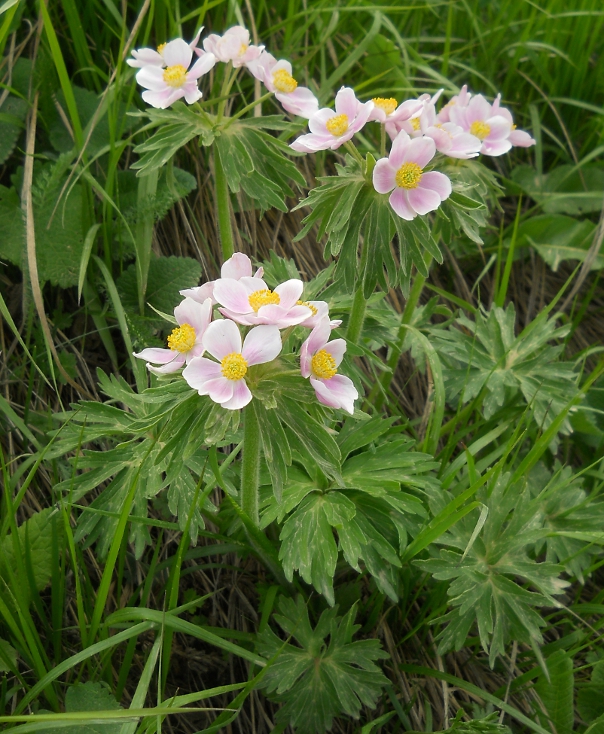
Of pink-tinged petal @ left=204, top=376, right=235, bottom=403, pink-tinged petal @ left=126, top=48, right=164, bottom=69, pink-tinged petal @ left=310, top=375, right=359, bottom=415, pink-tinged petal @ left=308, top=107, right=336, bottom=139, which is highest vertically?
pink-tinged petal @ left=126, top=48, right=164, bottom=69

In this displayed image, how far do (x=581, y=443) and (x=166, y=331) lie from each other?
188 cm

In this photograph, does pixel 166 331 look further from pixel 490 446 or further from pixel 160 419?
pixel 490 446

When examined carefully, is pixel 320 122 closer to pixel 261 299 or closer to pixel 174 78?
pixel 174 78

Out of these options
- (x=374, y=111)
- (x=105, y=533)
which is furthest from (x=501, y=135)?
(x=105, y=533)

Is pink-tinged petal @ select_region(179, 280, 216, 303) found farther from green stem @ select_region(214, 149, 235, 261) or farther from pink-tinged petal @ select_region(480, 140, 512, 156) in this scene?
pink-tinged petal @ select_region(480, 140, 512, 156)

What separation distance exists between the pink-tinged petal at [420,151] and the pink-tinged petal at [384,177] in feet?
0.17

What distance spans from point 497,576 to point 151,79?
1870 mm

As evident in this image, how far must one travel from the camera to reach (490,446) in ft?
9.00

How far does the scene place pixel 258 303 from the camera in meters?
1.52

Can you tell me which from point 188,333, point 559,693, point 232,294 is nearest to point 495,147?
point 232,294

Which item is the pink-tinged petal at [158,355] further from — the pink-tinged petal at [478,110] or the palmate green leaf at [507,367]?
the pink-tinged petal at [478,110]

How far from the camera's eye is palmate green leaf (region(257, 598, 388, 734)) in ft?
6.29

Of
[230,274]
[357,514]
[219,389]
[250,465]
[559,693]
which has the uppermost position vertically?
[230,274]

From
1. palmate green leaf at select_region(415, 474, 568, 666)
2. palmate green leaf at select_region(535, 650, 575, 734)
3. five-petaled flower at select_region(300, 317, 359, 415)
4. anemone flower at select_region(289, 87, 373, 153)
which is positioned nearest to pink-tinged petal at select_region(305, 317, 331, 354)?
five-petaled flower at select_region(300, 317, 359, 415)
